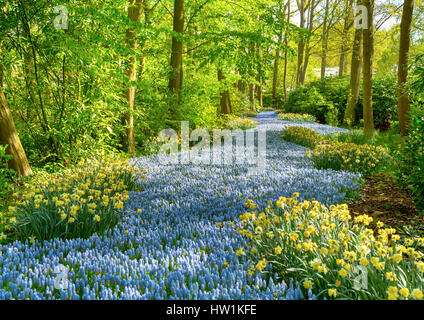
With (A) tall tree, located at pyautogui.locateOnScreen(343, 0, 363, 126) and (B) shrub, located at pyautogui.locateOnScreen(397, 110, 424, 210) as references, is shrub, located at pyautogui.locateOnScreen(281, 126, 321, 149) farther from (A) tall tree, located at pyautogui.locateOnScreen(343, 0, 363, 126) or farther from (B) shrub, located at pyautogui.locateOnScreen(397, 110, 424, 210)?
(A) tall tree, located at pyautogui.locateOnScreen(343, 0, 363, 126)

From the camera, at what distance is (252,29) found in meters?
12.3

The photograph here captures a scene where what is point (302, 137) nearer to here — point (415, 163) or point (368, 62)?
point (368, 62)

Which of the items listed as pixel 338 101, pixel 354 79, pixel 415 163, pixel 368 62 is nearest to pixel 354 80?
pixel 354 79

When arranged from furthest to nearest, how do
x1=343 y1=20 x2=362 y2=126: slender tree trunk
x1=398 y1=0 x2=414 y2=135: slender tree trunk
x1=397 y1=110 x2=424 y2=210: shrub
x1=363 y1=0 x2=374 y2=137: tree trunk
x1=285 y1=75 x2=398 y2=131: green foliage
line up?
x1=285 y1=75 x2=398 y2=131: green foliage → x1=343 y1=20 x2=362 y2=126: slender tree trunk → x1=363 y1=0 x2=374 y2=137: tree trunk → x1=398 y1=0 x2=414 y2=135: slender tree trunk → x1=397 y1=110 x2=424 y2=210: shrub

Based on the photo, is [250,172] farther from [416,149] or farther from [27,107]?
[27,107]

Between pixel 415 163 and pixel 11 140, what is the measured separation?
6.47 meters

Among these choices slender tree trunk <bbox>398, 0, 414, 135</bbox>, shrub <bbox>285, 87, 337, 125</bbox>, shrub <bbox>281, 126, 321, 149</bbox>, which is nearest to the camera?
slender tree trunk <bbox>398, 0, 414, 135</bbox>

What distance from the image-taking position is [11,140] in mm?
5121

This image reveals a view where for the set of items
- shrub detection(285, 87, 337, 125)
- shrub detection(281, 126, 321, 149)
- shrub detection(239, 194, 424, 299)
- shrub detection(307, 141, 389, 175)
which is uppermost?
shrub detection(285, 87, 337, 125)

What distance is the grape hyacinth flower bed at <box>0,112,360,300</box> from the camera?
196 centimetres

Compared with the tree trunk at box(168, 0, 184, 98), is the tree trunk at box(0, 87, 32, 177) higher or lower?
lower

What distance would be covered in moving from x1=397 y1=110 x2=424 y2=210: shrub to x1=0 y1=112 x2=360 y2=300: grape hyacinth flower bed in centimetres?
78

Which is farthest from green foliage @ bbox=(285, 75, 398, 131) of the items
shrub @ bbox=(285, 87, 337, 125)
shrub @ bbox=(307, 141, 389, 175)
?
shrub @ bbox=(307, 141, 389, 175)

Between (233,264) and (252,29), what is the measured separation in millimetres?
11851
